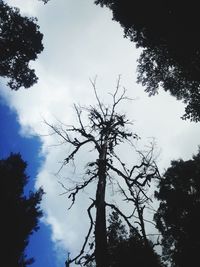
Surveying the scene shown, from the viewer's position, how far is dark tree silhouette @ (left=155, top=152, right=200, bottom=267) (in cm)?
1493

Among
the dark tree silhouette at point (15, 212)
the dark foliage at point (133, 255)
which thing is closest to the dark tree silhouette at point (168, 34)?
the dark foliage at point (133, 255)

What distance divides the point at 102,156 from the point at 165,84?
7707 millimetres

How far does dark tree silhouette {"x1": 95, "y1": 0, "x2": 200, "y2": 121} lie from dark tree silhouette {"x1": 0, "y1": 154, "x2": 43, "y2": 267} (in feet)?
35.6

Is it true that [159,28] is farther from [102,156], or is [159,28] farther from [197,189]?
[197,189]

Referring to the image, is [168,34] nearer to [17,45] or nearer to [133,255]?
[17,45]

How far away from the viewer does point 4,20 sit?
14.5m

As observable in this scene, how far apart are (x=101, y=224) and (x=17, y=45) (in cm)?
1263

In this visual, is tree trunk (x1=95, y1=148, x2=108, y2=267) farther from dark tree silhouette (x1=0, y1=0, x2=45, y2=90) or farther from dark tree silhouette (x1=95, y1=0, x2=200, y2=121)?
dark tree silhouette (x1=0, y1=0, x2=45, y2=90)

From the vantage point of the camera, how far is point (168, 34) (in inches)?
416

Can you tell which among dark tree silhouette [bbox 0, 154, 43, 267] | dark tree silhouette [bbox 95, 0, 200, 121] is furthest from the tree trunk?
dark tree silhouette [bbox 0, 154, 43, 267]

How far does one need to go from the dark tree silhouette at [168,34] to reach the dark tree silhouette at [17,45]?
4.83 metres

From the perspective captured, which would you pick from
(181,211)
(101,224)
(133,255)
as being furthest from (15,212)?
(181,211)

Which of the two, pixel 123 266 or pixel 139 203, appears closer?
pixel 123 266

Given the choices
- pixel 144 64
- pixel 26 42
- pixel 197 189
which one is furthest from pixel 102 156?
pixel 197 189
